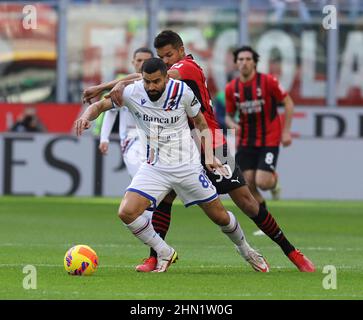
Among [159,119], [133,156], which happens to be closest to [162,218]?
[159,119]

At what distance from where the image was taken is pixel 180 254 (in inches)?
509

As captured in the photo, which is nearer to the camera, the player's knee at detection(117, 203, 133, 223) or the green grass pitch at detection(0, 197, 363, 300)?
the green grass pitch at detection(0, 197, 363, 300)

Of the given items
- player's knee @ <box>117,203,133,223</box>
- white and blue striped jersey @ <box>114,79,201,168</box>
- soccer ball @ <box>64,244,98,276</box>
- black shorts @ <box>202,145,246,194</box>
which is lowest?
soccer ball @ <box>64,244,98,276</box>

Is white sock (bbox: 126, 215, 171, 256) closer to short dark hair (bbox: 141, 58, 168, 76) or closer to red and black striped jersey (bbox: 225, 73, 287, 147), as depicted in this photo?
short dark hair (bbox: 141, 58, 168, 76)

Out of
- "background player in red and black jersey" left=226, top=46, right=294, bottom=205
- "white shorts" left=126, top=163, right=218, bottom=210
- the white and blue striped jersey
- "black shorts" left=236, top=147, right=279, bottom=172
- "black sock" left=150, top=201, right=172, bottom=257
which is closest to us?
the white and blue striped jersey

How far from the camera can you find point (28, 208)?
2023 centimetres

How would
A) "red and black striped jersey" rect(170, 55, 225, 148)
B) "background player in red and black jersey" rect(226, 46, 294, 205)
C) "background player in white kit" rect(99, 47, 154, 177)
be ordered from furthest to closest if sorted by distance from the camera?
1. "background player in red and black jersey" rect(226, 46, 294, 205)
2. "background player in white kit" rect(99, 47, 154, 177)
3. "red and black striped jersey" rect(170, 55, 225, 148)

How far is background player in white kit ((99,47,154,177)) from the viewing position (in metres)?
14.3

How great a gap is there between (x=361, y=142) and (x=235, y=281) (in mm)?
13305

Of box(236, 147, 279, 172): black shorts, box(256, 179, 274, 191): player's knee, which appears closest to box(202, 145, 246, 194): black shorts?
box(256, 179, 274, 191): player's knee

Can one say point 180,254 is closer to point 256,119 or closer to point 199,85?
point 199,85

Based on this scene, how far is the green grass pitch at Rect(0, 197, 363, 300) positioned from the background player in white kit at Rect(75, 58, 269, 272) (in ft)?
1.46

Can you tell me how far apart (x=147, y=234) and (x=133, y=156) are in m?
3.59
